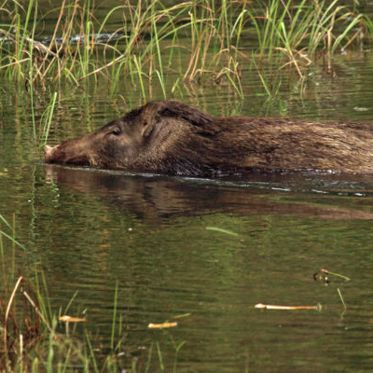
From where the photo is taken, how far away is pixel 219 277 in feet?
29.4

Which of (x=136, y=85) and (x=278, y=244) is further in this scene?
(x=136, y=85)

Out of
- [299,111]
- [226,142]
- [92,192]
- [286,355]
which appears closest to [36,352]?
[286,355]

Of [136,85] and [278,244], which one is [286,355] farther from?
[136,85]

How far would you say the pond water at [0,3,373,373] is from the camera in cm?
757

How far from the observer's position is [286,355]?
7320 mm

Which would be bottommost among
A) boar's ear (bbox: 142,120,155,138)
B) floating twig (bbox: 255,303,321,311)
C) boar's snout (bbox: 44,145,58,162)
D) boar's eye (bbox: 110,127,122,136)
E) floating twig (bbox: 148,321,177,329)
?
boar's snout (bbox: 44,145,58,162)

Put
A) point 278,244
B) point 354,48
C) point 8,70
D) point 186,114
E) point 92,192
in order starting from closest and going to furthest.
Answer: point 278,244 < point 92,192 < point 186,114 < point 8,70 < point 354,48

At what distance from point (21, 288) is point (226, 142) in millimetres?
4755

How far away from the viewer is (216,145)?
13.2 m

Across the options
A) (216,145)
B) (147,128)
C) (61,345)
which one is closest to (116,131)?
(147,128)

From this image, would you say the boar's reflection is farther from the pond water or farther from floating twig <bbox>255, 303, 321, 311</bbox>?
floating twig <bbox>255, 303, 321, 311</bbox>

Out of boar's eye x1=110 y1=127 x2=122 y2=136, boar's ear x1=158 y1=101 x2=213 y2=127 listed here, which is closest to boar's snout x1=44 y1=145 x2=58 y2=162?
boar's eye x1=110 y1=127 x2=122 y2=136

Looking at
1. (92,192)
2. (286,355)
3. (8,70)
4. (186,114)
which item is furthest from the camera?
(8,70)

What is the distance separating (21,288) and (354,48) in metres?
13.4
